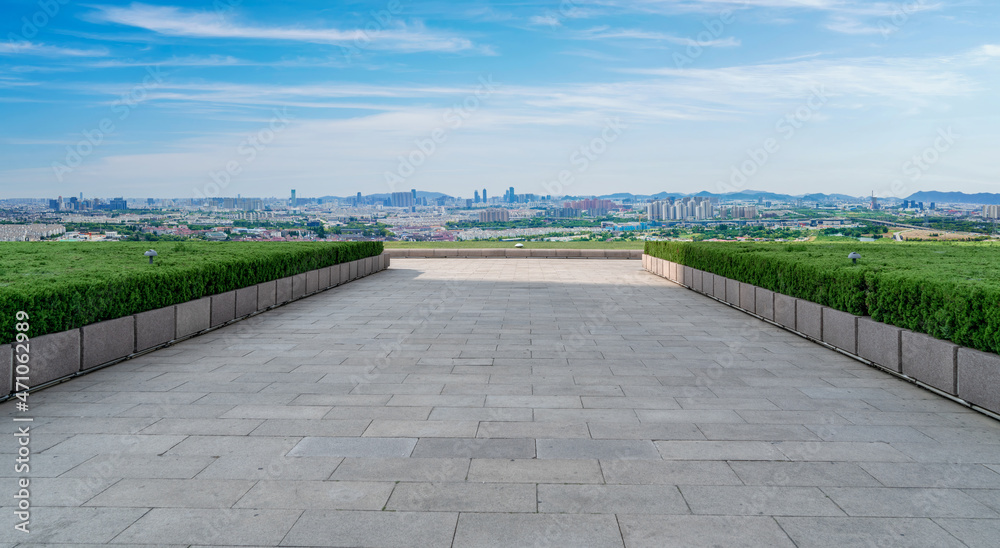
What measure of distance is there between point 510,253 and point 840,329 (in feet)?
75.3

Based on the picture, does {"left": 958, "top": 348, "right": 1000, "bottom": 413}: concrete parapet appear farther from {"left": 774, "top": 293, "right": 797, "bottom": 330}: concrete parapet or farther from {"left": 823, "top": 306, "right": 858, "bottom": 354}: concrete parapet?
{"left": 774, "top": 293, "right": 797, "bottom": 330}: concrete parapet

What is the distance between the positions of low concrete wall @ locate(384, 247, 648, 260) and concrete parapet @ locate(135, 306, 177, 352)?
828 inches

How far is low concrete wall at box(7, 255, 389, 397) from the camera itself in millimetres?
6996

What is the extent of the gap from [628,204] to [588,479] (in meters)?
48.2

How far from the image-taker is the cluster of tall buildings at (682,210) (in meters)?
31.6

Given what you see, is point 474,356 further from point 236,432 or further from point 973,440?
point 973,440

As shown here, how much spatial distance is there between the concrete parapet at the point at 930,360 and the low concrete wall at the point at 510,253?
75.3 feet

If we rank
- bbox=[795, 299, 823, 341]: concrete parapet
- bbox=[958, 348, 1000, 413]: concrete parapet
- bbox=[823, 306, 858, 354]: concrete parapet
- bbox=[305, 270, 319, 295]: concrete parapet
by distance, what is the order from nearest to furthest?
1. bbox=[958, 348, 1000, 413]: concrete parapet
2. bbox=[823, 306, 858, 354]: concrete parapet
3. bbox=[795, 299, 823, 341]: concrete parapet
4. bbox=[305, 270, 319, 295]: concrete parapet

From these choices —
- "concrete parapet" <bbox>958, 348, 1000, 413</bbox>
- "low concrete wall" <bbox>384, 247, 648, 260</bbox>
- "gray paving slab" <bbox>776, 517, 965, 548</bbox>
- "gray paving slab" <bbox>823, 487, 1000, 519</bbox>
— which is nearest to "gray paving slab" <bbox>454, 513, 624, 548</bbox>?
"gray paving slab" <bbox>776, 517, 965, 548</bbox>

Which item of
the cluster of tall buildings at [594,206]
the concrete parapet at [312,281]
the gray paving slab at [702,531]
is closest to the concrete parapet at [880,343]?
the gray paving slab at [702,531]

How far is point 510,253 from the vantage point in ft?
103

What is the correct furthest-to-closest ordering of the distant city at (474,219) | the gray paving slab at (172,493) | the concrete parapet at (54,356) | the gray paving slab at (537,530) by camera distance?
the distant city at (474,219) < the concrete parapet at (54,356) < the gray paving slab at (172,493) < the gray paving slab at (537,530)

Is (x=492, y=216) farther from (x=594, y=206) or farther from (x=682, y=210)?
(x=682, y=210)

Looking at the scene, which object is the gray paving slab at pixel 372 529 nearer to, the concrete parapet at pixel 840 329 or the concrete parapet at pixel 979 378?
the concrete parapet at pixel 979 378
